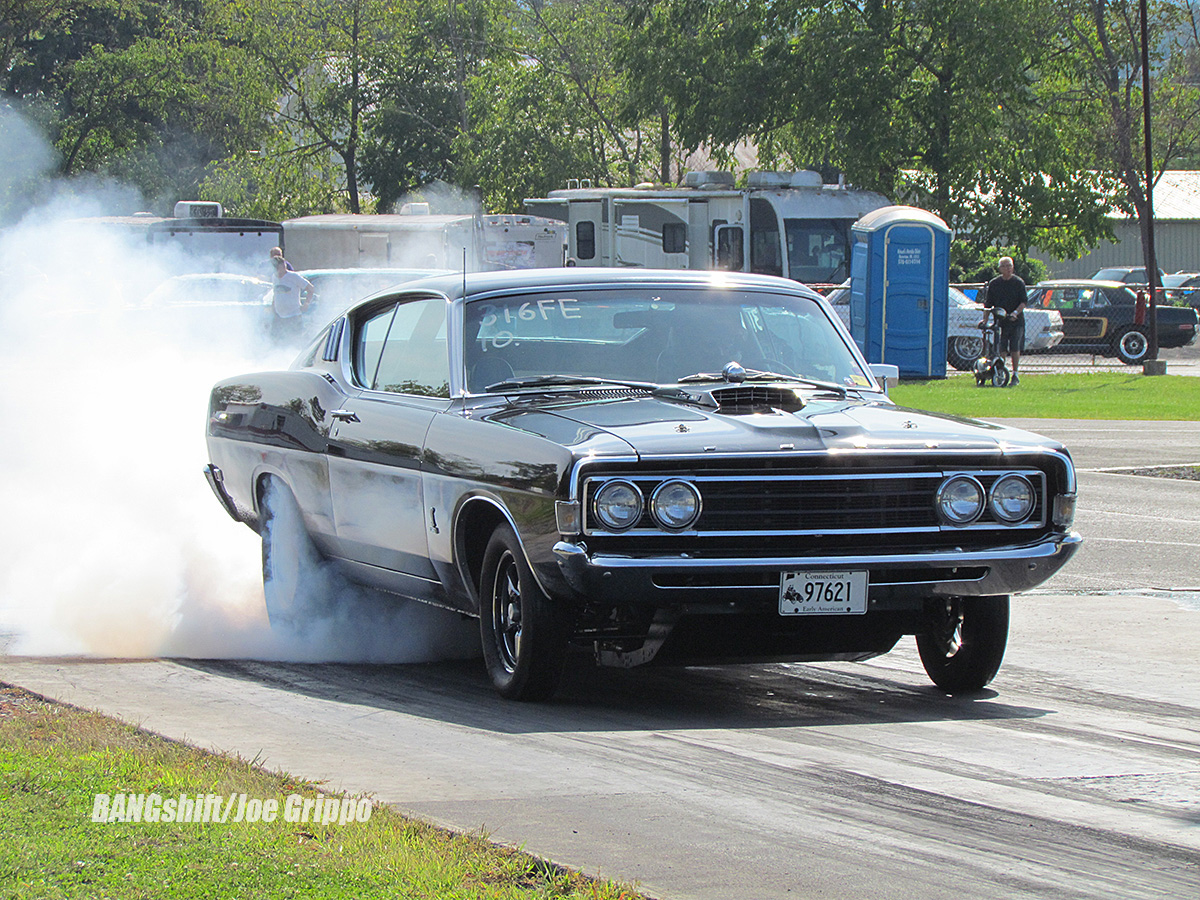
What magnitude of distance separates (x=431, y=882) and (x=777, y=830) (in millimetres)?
1025

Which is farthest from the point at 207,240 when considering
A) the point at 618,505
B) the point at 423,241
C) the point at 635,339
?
the point at 618,505

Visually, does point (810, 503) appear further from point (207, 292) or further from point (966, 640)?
point (207, 292)

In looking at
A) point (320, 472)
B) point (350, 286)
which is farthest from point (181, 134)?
point (320, 472)

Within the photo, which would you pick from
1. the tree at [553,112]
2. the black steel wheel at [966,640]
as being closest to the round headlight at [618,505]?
the black steel wheel at [966,640]

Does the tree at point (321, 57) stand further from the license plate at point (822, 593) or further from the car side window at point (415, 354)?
the license plate at point (822, 593)

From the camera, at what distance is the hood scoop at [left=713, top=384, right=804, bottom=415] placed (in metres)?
6.38

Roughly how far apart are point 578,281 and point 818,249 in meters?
25.9

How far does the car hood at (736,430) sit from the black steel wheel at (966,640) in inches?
24.9

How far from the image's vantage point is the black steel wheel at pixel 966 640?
651 centimetres

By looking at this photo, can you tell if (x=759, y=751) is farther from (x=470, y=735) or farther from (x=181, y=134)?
(x=181, y=134)

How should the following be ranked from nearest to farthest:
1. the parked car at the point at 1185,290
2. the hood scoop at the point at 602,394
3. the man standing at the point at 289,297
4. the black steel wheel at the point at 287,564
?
the hood scoop at the point at 602,394 < the black steel wheel at the point at 287,564 < the man standing at the point at 289,297 < the parked car at the point at 1185,290

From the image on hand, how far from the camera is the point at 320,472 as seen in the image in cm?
766

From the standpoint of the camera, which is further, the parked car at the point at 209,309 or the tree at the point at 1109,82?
the tree at the point at 1109,82

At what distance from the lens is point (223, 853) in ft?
13.6
